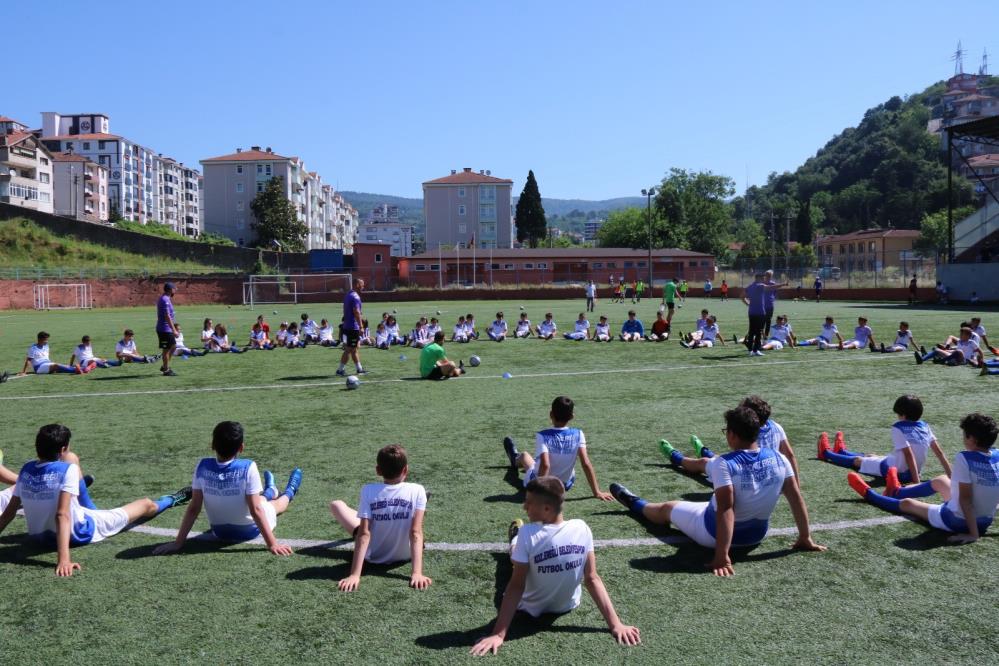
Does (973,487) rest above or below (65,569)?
above

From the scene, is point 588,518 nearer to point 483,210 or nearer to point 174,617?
point 174,617

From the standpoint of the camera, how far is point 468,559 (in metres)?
6.12

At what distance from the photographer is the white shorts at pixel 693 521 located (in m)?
6.09

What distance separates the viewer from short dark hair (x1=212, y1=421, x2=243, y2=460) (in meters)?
6.16

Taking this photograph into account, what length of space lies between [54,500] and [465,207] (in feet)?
387

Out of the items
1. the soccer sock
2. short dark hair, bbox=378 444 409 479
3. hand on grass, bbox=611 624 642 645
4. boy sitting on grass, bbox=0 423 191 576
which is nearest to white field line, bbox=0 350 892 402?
the soccer sock

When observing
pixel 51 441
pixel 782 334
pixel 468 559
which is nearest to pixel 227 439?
pixel 51 441

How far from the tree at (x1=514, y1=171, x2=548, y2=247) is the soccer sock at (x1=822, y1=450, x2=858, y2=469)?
12051 cm

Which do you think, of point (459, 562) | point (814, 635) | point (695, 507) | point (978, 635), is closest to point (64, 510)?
point (459, 562)

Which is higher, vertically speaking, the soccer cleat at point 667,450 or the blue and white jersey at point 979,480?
the blue and white jersey at point 979,480

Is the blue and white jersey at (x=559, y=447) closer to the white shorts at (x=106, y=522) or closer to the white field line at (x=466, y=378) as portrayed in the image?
the white shorts at (x=106, y=522)

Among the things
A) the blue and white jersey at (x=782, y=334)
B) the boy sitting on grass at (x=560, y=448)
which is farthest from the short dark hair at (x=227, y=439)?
the blue and white jersey at (x=782, y=334)

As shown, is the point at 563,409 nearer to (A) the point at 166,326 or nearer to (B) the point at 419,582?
(B) the point at 419,582

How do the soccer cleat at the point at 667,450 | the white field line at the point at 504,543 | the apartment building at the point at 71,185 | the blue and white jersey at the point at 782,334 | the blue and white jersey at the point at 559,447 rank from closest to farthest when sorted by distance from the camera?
1. the white field line at the point at 504,543
2. the blue and white jersey at the point at 559,447
3. the soccer cleat at the point at 667,450
4. the blue and white jersey at the point at 782,334
5. the apartment building at the point at 71,185
